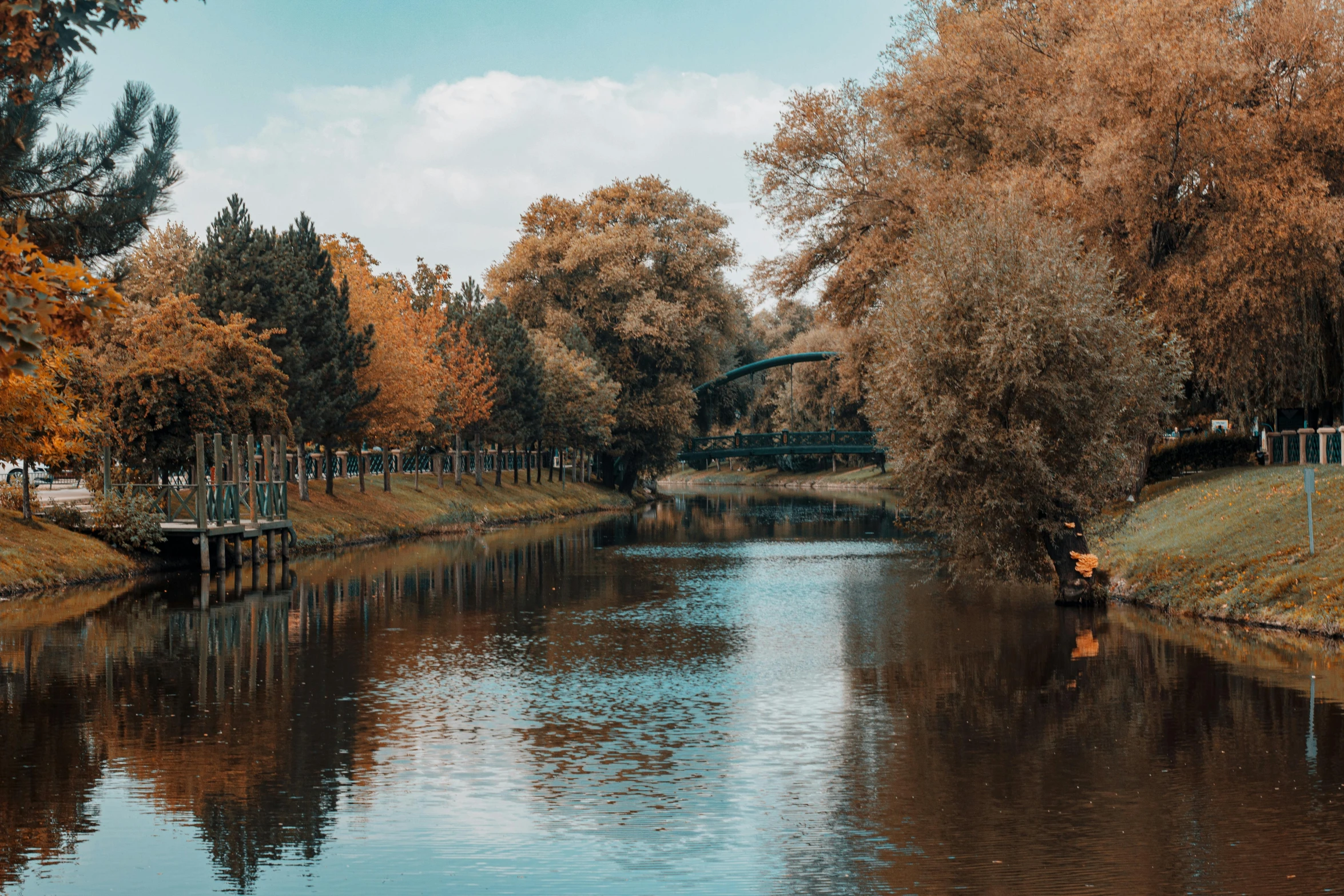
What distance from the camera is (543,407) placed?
247 ft

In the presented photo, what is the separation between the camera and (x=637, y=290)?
83.9m

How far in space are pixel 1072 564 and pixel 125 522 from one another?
2623cm

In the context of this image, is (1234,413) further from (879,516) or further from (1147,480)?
(879,516)

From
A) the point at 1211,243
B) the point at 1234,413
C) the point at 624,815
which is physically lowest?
the point at 624,815

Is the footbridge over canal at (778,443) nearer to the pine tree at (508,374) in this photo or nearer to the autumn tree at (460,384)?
the pine tree at (508,374)

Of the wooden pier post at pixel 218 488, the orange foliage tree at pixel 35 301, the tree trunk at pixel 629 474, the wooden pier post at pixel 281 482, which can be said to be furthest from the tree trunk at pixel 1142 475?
the tree trunk at pixel 629 474

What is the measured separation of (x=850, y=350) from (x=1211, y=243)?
12.6 m

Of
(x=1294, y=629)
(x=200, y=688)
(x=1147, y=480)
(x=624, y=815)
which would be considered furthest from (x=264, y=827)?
(x=1147, y=480)

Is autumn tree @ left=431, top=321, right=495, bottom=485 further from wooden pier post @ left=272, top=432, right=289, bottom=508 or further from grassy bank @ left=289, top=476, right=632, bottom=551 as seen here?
wooden pier post @ left=272, top=432, right=289, bottom=508

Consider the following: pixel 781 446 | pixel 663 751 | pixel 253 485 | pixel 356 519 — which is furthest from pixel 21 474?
pixel 781 446

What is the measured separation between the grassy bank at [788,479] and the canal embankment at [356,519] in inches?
1493

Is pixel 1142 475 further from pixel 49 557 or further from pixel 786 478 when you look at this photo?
pixel 786 478

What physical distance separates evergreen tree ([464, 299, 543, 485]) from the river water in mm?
40609

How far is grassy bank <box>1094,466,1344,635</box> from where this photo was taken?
25203mm
